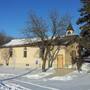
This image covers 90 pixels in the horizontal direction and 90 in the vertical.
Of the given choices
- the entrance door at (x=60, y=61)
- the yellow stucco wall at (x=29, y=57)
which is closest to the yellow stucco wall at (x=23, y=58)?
the yellow stucco wall at (x=29, y=57)

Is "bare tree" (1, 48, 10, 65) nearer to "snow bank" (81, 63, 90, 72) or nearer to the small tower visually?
the small tower

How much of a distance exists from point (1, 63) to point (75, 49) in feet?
61.8

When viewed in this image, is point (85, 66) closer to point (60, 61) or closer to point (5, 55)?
point (60, 61)

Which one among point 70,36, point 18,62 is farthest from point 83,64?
point 18,62

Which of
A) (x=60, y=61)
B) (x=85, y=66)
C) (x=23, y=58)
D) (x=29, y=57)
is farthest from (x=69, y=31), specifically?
(x=85, y=66)

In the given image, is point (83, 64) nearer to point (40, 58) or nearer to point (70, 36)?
point (70, 36)

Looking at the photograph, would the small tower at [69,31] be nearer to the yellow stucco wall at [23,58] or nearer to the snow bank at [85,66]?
the yellow stucco wall at [23,58]

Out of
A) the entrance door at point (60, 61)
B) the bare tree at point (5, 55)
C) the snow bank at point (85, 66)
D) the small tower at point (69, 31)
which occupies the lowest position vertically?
the snow bank at point (85, 66)

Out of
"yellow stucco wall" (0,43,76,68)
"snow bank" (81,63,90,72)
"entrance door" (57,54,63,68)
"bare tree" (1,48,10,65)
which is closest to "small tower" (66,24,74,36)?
"yellow stucco wall" (0,43,76,68)

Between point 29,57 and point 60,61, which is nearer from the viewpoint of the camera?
point 60,61

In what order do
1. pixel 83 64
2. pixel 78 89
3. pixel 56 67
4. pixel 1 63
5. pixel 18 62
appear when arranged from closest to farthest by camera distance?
pixel 78 89 → pixel 83 64 → pixel 56 67 → pixel 18 62 → pixel 1 63

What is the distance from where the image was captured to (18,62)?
54406 millimetres

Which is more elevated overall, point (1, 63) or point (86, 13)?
point (86, 13)

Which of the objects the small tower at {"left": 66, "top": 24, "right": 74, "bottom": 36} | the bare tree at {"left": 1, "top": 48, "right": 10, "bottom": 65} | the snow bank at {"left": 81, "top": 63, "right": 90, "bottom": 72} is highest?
the small tower at {"left": 66, "top": 24, "right": 74, "bottom": 36}
